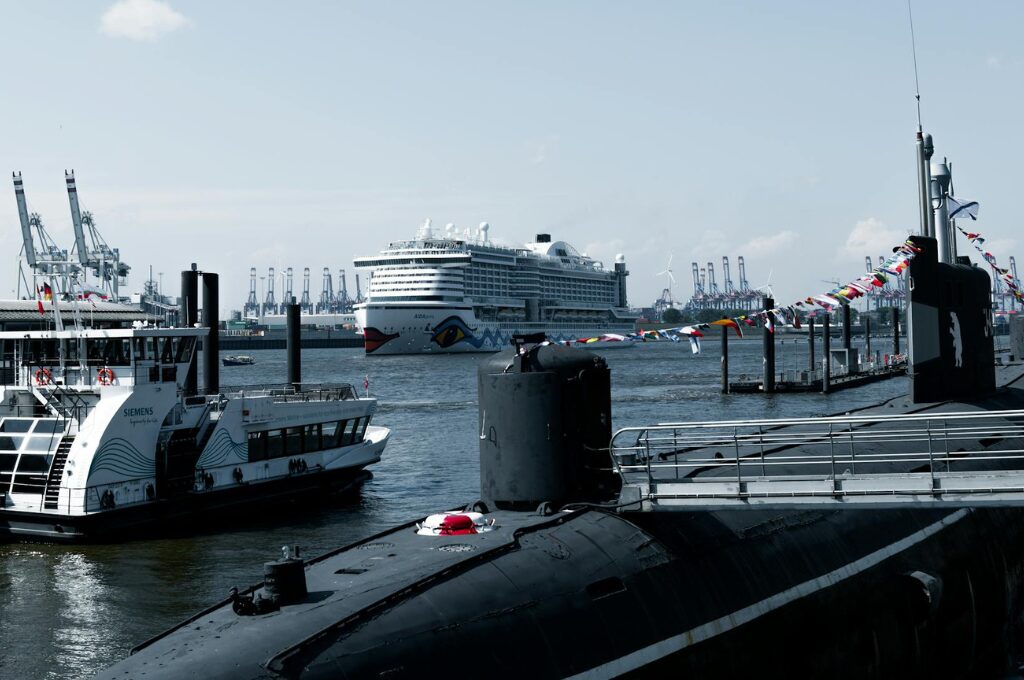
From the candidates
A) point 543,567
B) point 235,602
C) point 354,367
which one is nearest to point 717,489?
point 543,567

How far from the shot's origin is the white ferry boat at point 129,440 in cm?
2978

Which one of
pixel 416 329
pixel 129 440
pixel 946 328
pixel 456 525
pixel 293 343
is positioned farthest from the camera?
pixel 416 329

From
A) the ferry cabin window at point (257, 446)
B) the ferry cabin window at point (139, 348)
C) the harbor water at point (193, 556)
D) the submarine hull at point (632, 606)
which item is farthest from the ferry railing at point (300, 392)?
the submarine hull at point (632, 606)

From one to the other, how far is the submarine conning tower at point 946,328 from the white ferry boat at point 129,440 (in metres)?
20.1

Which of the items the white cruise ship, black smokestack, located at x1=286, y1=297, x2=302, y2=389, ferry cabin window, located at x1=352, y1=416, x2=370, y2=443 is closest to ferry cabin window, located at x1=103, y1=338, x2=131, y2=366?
ferry cabin window, located at x1=352, y1=416, x2=370, y2=443

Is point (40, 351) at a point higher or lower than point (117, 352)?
higher

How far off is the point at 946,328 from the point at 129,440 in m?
21.4

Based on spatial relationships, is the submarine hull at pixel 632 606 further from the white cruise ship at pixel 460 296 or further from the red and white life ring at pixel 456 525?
the white cruise ship at pixel 460 296

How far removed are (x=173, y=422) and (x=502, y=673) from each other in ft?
77.5

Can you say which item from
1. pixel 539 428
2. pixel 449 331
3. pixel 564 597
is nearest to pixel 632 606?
pixel 564 597

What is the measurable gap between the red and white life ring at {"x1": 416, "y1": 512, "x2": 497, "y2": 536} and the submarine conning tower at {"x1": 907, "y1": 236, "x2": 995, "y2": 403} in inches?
496

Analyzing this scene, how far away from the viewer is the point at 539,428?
1584 centimetres

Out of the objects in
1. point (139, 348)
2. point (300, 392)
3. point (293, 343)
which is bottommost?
point (300, 392)

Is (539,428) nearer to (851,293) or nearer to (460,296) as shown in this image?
(851,293)
